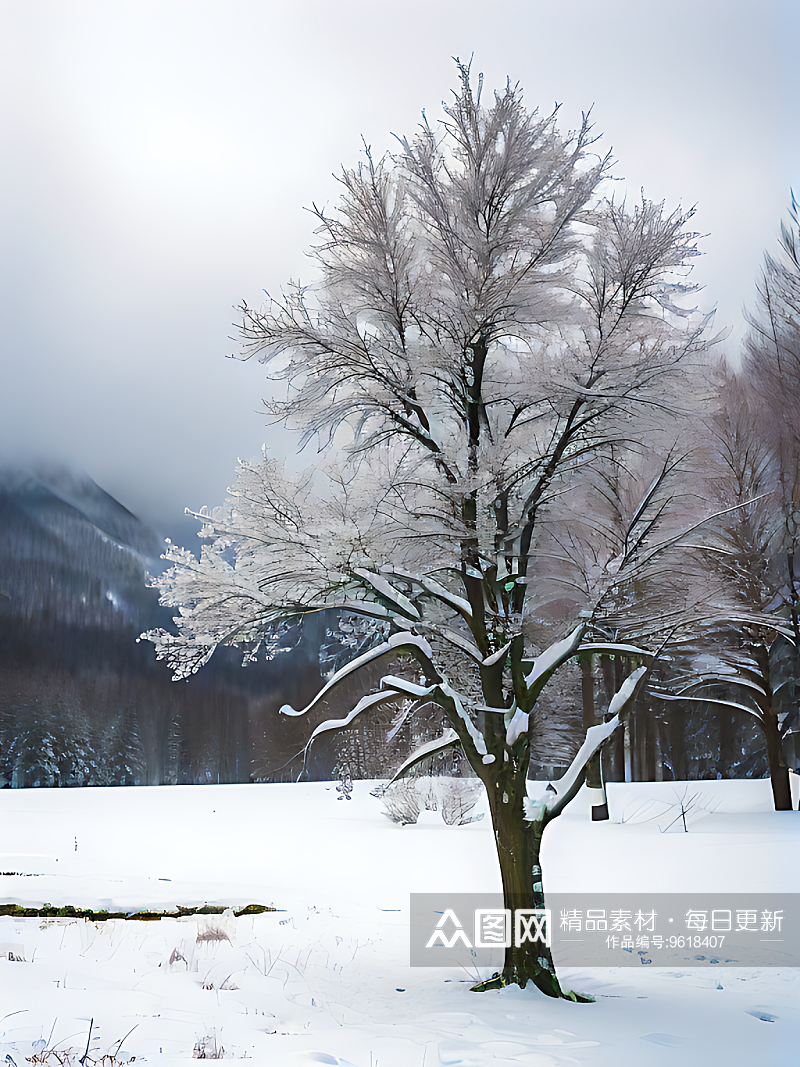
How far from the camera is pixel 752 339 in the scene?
9.20 m

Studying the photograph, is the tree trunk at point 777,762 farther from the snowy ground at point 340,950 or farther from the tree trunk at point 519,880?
the tree trunk at point 519,880

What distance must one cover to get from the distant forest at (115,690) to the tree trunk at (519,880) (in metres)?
9.29

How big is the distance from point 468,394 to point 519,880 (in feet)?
9.80

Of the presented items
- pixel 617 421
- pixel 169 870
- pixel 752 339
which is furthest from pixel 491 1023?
pixel 752 339

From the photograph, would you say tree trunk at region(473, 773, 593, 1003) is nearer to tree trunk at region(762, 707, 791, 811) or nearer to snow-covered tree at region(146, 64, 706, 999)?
snow-covered tree at region(146, 64, 706, 999)

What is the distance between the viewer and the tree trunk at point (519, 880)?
4.61m

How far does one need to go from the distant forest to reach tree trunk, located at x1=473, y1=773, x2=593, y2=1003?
929 centimetres

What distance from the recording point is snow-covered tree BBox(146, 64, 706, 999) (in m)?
4.50

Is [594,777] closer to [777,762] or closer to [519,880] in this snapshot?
[777,762]

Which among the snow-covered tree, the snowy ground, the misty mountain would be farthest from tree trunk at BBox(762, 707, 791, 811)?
the snow-covered tree

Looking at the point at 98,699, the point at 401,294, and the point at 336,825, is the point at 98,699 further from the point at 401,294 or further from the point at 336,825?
the point at 401,294

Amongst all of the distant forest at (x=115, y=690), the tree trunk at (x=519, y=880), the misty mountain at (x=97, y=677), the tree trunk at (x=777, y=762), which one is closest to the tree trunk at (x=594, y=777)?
the distant forest at (x=115, y=690)

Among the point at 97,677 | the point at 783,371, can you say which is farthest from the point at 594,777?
the point at 97,677

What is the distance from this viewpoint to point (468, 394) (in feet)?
16.1
